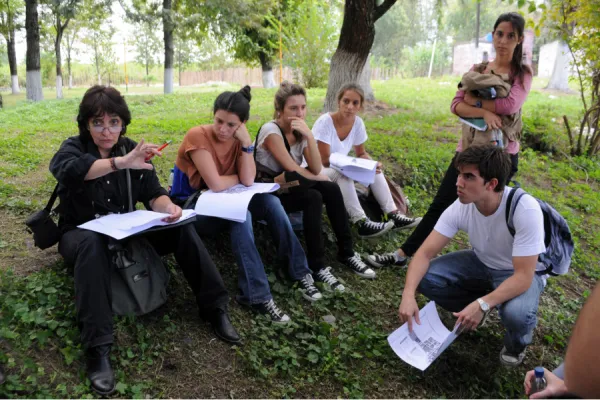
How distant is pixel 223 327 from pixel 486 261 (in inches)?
68.0

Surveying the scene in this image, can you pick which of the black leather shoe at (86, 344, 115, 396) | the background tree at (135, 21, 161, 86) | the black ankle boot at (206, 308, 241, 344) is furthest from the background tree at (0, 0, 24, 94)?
the black leather shoe at (86, 344, 115, 396)

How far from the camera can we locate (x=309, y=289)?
3.69 m

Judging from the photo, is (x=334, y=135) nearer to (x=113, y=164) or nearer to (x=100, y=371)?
(x=113, y=164)

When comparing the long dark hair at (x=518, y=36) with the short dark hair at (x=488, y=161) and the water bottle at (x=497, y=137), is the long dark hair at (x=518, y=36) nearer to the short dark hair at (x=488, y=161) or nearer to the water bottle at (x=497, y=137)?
the water bottle at (x=497, y=137)

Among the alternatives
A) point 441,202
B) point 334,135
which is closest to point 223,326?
point 441,202

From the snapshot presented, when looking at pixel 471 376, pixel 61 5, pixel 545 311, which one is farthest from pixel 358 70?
pixel 61 5

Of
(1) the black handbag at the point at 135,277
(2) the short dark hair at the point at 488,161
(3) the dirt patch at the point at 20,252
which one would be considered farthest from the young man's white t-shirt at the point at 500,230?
(3) the dirt patch at the point at 20,252

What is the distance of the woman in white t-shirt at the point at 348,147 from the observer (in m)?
4.52

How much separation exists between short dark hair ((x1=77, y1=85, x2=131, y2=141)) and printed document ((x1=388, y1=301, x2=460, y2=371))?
83.1 inches

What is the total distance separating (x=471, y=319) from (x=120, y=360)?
1931mm

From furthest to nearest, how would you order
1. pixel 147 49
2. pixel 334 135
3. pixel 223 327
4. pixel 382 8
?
pixel 147 49, pixel 382 8, pixel 334 135, pixel 223 327

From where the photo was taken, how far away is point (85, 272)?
2.60 metres

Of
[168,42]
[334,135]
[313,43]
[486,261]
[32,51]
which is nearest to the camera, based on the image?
[486,261]

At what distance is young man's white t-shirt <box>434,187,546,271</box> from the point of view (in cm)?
289
